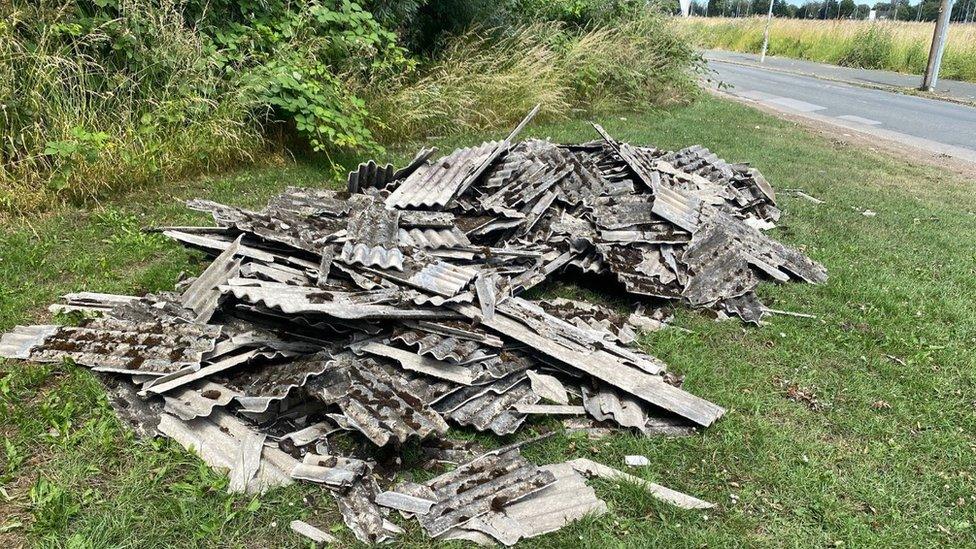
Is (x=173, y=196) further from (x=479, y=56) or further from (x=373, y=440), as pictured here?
(x=479, y=56)

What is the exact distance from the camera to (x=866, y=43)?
93.0 feet

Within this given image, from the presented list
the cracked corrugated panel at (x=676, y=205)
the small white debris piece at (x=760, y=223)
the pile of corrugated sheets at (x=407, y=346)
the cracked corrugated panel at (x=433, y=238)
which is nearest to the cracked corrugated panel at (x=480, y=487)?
the pile of corrugated sheets at (x=407, y=346)

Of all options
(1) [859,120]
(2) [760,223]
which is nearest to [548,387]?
(2) [760,223]

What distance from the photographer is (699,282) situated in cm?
510

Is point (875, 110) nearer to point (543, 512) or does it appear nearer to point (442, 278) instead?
point (442, 278)

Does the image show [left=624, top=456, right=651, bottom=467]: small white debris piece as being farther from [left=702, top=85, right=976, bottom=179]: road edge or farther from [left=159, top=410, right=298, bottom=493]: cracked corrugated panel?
[left=702, top=85, right=976, bottom=179]: road edge

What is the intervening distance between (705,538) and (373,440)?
168 cm

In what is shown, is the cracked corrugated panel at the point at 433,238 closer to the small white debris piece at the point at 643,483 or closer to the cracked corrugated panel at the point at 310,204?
the cracked corrugated panel at the point at 310,204

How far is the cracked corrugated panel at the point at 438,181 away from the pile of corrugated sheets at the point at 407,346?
31 mm

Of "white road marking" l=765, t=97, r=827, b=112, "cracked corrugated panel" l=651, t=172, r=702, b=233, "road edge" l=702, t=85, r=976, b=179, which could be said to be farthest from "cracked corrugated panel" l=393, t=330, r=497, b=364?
"white road marking" l=765, t=97, r=827, b=112

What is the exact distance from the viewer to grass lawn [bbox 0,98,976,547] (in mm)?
2877

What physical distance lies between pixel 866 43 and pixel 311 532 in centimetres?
3374

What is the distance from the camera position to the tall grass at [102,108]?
18.9 ft

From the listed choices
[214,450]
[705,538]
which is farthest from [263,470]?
[705,538]
